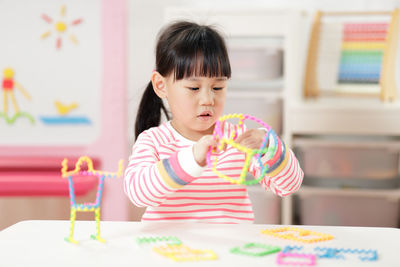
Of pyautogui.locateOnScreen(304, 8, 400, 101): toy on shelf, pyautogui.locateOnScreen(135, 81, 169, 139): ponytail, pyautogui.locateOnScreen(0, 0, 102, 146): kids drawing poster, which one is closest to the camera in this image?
pyautogui.locateOnScreen(135, 81, 169, 139): ponytail

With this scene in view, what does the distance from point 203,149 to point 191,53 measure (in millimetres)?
292

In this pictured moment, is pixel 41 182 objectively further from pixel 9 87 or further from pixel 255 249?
pixel 255 249

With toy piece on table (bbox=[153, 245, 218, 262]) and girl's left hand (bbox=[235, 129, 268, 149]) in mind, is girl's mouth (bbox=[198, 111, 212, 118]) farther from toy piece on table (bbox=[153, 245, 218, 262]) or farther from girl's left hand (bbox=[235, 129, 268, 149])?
toy piece on table (bbox=[153, 245, 218, 262])

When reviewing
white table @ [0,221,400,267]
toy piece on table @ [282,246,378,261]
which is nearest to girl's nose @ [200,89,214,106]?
white table @ [0,221,400,267]

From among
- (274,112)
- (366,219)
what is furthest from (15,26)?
(366,219)

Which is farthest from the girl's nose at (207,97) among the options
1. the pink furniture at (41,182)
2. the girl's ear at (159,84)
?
the pink furniture at (41,182)

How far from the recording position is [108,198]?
236cm

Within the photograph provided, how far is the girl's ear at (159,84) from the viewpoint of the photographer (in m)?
1.14

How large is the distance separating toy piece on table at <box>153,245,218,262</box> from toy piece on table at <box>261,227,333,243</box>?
152 mm

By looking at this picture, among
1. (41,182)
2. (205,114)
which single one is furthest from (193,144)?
(41,182)

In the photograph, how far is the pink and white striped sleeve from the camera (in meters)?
0.86

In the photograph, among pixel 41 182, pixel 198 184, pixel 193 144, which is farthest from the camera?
pixel 41 182

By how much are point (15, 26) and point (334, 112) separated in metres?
1.47

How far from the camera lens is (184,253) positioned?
75 cm
